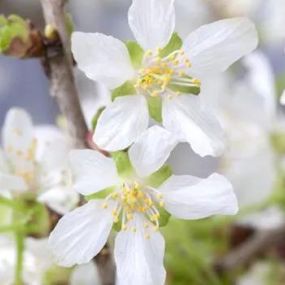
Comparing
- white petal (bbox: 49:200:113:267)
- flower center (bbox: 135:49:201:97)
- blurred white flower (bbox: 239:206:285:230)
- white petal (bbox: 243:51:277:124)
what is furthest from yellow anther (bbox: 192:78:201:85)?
blurred white flower (bbox: 239:206:285:230)

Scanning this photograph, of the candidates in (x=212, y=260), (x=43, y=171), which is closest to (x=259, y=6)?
(x=212, y=260)

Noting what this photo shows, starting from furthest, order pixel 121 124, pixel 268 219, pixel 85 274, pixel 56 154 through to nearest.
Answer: pixel 268 219 < pixel 85 274 < pixel 56 154 < pixel 121 124

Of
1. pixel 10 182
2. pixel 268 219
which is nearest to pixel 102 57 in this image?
pixel 10 182

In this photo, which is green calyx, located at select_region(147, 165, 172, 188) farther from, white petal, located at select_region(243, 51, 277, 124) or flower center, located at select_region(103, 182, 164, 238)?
white petal, located at select_region(243, 51, 277, 124)

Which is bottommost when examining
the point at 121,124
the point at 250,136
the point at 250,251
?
the point at 250,251

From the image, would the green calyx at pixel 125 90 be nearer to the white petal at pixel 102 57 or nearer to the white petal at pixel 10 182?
the white petal at pixel 102 57

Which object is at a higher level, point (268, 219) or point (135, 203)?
point (135, 203)

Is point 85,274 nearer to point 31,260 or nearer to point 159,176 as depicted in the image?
point 31,260
